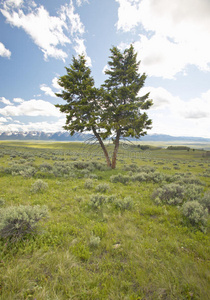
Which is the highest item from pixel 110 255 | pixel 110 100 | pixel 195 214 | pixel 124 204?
pixel 110 100

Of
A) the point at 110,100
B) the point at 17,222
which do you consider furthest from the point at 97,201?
the point at 110,100

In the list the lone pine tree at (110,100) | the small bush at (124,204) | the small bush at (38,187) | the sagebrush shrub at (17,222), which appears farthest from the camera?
the lone pine tree at (110,100)

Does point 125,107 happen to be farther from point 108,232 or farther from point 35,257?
point 35,257

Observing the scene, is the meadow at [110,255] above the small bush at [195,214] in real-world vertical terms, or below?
below

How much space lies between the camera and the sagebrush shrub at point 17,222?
3.57 meters

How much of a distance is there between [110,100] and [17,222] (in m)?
14.0

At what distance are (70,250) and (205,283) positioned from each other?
129 inches

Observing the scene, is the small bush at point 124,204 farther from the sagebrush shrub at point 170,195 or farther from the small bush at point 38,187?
the small bush at point 38,187

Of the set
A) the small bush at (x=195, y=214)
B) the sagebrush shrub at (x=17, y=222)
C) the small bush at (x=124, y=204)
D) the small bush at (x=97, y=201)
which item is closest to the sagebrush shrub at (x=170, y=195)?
the small bush at (x=195, y=214)

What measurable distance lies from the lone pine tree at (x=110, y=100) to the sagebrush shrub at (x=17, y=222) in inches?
435

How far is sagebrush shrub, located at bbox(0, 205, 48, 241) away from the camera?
357 cm

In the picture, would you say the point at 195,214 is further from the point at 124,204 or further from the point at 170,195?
the point at 124,204

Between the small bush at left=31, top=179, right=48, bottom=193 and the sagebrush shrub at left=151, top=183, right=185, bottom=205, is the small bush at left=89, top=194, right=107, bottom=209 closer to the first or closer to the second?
the sagebrush shrub at left=151, top=183, right=185, bottom=205

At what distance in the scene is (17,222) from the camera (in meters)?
3.80
